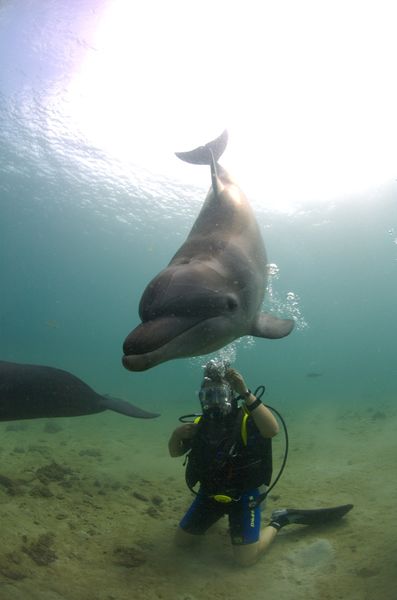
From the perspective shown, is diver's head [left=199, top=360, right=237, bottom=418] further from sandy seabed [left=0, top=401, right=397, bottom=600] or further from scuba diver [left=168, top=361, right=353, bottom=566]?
sandy seabed [left=0, top=401, right=397, bottom=600]

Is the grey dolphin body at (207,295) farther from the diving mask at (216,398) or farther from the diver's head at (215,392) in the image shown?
the diving mask at (216,398)

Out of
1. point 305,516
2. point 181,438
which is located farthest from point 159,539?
point 305,516

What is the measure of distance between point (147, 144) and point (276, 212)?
11.6 metres

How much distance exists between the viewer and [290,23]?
38.4 ft

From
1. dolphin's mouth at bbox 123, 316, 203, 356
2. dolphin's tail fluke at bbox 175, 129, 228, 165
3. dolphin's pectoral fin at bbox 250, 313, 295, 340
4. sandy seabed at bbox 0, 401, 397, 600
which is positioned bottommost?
sandy seabed at bbox 0, 401, 397, 600

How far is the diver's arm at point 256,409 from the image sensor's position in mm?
4371

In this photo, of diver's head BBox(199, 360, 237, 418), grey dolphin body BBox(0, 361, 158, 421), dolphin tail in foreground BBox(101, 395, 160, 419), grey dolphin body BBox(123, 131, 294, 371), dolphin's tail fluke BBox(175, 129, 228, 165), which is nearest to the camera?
grey dolphin body BBox(123, 131, 294, 371)

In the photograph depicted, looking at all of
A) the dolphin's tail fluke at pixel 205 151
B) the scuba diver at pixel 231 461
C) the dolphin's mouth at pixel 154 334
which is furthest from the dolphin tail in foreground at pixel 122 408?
the dolphin's tail fluke at pixel 205 151

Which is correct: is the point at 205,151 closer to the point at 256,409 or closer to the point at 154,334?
the point at 256,409

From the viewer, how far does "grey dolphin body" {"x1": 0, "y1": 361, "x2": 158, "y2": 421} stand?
5.34m

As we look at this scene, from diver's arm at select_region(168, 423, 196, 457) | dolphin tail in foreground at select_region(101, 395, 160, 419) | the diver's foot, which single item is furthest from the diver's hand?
the diver's foot

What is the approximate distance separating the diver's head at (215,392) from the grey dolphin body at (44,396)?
5.24ft

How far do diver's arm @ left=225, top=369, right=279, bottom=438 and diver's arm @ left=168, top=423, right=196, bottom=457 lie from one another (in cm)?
85

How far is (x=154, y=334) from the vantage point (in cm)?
247
